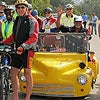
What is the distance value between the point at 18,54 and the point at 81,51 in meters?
2.18

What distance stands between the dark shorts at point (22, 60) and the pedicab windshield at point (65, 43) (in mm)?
1914

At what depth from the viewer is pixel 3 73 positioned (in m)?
6.63

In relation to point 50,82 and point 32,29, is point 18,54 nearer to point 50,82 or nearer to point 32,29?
point 32,29

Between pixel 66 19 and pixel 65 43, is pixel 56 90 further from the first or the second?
pixel 66 19

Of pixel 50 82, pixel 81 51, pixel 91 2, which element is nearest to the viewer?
pixel 50 82

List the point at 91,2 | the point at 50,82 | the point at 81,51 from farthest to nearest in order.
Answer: the point at 91,2 → the point at 81,51 → the point at 50,82

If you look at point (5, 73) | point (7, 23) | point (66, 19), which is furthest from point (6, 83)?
point (66, 19)

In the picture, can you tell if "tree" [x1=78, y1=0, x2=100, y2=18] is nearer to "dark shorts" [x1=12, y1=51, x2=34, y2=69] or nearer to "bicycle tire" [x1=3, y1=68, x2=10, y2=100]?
"bicycle tire" [x1=3, y1=68, x2=10, y2=100]

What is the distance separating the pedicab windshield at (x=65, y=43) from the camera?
324 inches

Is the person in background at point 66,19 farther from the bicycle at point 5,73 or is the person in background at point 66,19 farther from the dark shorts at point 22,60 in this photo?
the dark shorts at point 22,60

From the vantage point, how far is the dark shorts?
6.35 metres

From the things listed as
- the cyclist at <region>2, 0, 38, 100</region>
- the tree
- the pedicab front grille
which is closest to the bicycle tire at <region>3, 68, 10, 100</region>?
the cyclist at <region>2, 0, 38, 100</region>


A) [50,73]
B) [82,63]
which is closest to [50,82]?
[50,73]

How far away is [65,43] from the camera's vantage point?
825 centimetres
